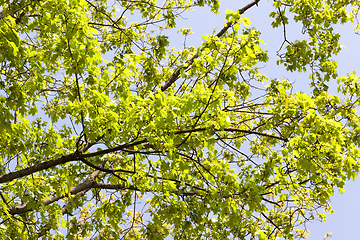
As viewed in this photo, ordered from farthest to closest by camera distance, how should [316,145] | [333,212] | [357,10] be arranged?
[357,10]
[333,212]
[316,145]

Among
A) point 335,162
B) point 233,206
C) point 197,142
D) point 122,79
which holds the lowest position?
point 233,206

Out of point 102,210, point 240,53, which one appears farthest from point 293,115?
point 102,210

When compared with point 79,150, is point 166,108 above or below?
below

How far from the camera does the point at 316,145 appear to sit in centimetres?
403

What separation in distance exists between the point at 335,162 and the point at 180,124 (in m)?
2.48

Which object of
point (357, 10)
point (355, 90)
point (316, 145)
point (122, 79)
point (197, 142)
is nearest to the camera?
point (316, 145)

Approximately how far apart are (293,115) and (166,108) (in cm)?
204

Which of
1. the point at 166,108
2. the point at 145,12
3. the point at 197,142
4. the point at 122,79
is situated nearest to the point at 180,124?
the point at 197,142

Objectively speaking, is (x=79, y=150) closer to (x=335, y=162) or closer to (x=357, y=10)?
(x=335, y=162)

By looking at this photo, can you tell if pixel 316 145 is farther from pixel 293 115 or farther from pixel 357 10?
pixel 357 10

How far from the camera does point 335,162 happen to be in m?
4.11

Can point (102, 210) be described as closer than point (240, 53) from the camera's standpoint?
No

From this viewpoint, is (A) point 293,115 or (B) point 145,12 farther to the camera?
(B) point 145,12

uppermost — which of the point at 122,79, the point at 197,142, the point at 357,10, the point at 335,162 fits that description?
the point at 357,10
